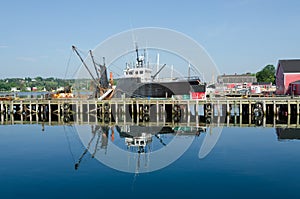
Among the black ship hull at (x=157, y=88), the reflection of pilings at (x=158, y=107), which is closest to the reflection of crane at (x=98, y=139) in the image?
the reflection of pilings at (x=158, y=107)

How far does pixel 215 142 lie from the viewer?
26.9 meters

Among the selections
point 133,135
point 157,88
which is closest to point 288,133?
point 133,135

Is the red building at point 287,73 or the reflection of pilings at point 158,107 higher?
the red building at point 287,73

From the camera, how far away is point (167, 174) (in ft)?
58.9

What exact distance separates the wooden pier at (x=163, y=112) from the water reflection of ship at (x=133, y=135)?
417 centimetres

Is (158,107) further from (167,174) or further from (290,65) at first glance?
(167,174)

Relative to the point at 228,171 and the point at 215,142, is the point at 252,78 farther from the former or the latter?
the point at 228,171

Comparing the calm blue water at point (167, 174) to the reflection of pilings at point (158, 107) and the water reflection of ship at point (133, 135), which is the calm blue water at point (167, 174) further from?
the reflection of pilings at point (158, 107)

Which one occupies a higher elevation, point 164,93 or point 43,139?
point 164,93

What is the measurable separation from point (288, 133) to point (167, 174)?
16.8m

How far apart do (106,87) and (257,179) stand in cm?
4196

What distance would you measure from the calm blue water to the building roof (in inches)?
1155

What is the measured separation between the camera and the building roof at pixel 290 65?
174 ft

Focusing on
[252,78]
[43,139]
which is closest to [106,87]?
[43,139]
